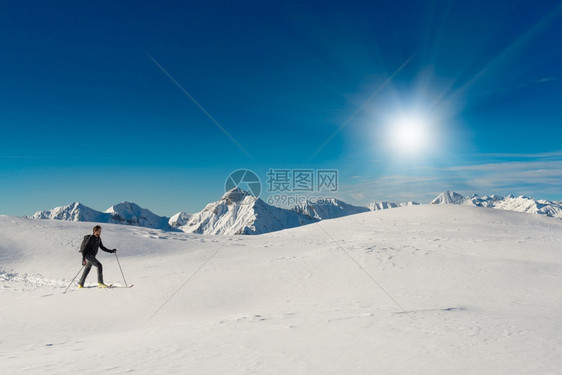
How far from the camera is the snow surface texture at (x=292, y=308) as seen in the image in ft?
15.4

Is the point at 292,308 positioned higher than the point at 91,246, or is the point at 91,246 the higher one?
the point at 91,246

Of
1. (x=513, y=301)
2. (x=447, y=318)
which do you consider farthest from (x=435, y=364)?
(x=513, y=301)

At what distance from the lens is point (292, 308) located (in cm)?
846

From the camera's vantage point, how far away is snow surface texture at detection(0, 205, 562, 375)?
185 inches

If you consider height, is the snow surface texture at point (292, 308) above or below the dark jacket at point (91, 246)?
below

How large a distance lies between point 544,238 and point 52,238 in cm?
3409

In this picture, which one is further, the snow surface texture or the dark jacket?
the dark jacket

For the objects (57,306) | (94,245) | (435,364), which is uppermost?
(94,245)

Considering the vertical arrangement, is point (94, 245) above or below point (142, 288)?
above

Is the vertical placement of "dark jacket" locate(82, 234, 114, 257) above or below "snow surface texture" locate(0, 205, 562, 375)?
above

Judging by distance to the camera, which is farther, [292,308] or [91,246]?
[91,246]

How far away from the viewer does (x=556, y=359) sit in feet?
14.8

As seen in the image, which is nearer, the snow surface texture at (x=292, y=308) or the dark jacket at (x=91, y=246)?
the snow surface texture at (x=292, y=308)

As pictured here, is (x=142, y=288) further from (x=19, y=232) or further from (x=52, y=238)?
(x=19, y=232)
